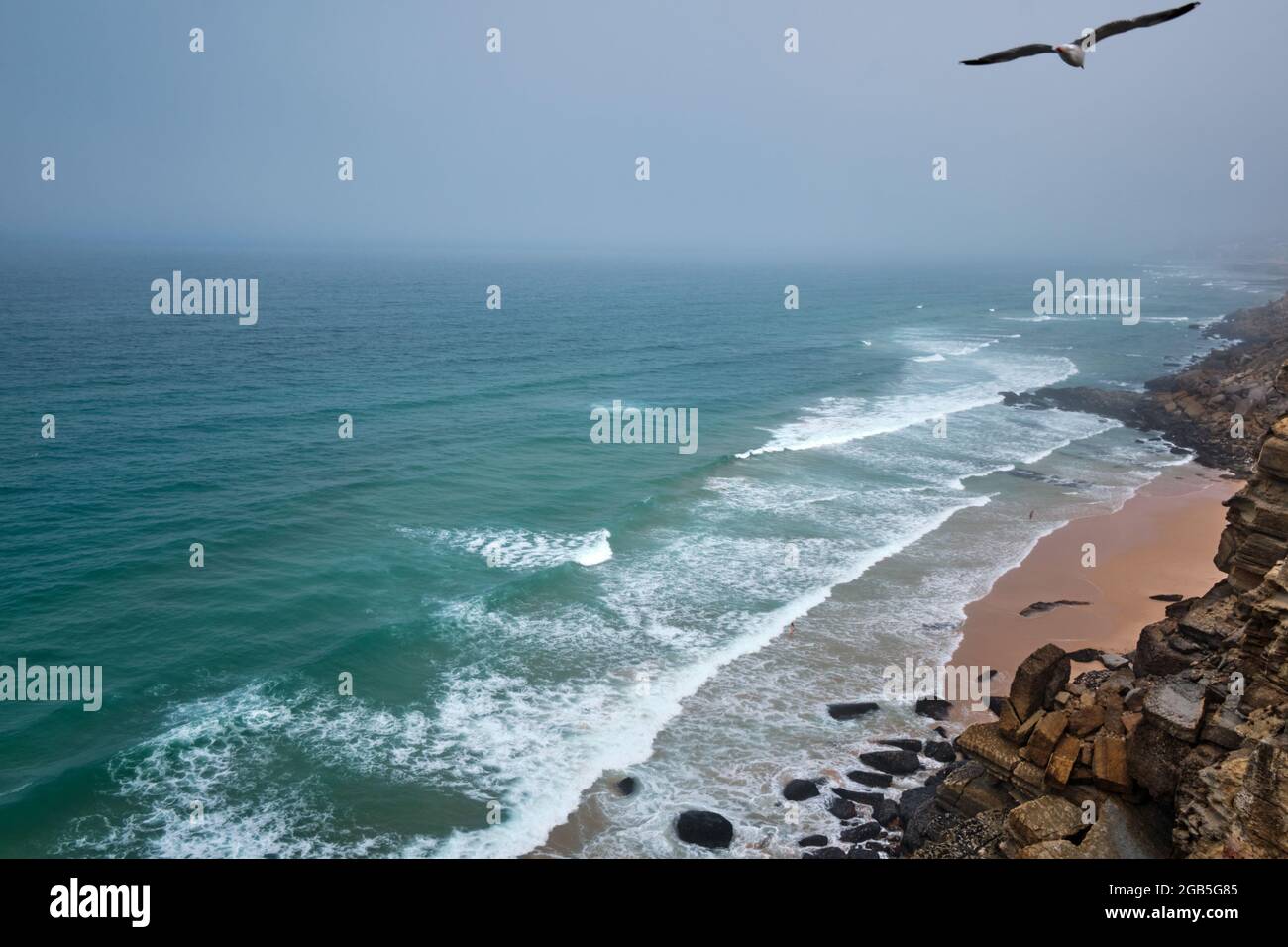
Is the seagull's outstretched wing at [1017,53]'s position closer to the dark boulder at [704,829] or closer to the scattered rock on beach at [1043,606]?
the dark boulder at [704,829]

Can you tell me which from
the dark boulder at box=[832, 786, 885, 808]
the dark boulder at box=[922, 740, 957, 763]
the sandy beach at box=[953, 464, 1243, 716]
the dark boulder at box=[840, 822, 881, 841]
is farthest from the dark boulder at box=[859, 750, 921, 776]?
the sandy beach at box=[953, 464, 1243, 716]

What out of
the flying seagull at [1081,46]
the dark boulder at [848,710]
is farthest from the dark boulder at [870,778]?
the flying seagull at [1081,46]

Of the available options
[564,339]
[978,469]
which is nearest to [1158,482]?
[978,469]

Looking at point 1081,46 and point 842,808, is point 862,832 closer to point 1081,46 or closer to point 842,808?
point 842,808

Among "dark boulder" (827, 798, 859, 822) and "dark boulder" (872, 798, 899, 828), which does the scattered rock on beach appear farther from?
"dark boulder" (827, 798, 859, 822)

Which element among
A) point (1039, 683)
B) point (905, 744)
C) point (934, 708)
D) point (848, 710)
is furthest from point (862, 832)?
→ point (934, 708)
